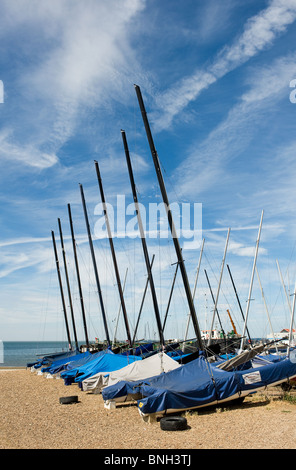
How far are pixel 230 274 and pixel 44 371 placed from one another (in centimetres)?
2770

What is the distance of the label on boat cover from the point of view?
56.6 feet

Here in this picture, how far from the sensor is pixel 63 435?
13773 mm

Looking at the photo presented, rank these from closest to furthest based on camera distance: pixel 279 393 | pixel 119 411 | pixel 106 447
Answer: pixel 106 447 → pixel 119 411 → pixel 279 393

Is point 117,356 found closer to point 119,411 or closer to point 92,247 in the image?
point 119,411

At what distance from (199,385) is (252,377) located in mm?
2734

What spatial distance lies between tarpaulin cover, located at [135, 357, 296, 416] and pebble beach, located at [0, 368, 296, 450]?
2.24ft

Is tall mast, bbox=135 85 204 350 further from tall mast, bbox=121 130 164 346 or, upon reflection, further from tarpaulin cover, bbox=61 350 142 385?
tarpaulin cover, bbox=61 350 142 385

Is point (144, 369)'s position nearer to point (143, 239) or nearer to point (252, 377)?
point (252, 377)

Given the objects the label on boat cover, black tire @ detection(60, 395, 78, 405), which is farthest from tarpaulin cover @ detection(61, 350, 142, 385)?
the label on boat cover

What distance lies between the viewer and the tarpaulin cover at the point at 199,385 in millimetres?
15492

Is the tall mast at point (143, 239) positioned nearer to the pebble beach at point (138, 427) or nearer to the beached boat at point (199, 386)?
the beached boat at point (199, 386)

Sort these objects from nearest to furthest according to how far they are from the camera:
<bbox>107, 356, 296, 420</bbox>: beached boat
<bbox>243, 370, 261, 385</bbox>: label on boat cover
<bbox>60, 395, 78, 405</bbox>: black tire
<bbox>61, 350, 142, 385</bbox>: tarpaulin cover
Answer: <bbox>107, 356, 296, 420</bbox>: beached boat < <bbox>243, 370, 261, 385</bbox>: label on boat cover < <bbox>60, 395, 78, 405</bbox>: black tire < <bbox>61, 350, 142, 385</bbox>: tarpaulin cover
